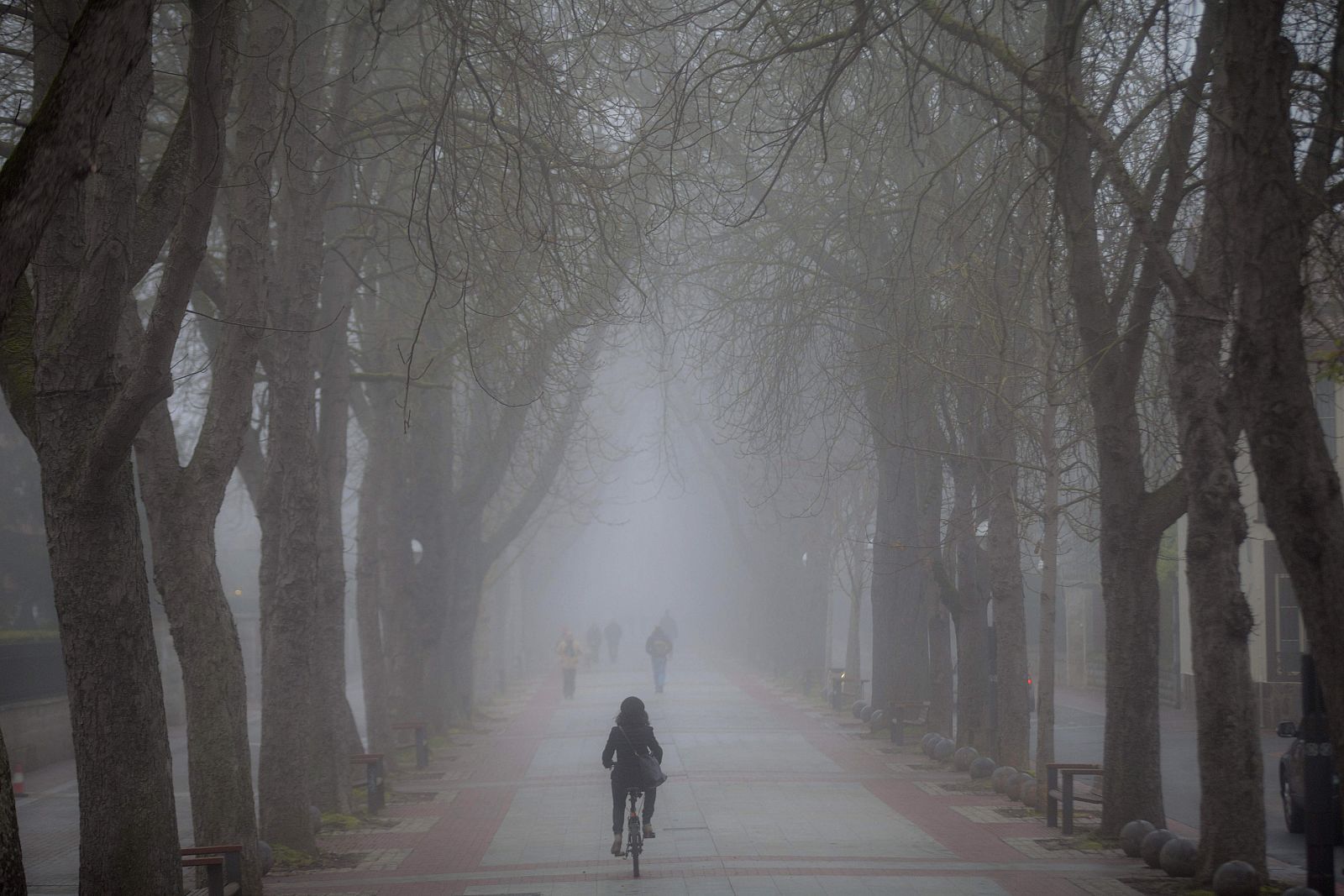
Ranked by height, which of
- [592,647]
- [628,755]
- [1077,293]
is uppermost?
[1077,293]

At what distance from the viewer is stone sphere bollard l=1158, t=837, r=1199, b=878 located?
10.6 metres

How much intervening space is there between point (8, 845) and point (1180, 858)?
8.56 metres

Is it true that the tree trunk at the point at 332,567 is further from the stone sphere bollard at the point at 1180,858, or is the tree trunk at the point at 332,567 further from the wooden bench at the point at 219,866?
the stone sphere bollard at the point at 1180,858

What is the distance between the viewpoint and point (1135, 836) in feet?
38.4

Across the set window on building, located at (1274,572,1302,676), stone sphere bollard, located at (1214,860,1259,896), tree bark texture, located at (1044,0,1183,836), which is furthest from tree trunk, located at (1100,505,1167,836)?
window on building, located at (1274,572,1302,676)

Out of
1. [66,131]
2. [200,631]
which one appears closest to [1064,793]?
[200,631]

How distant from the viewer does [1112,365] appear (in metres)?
12.1

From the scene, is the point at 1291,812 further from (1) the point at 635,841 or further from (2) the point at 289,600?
(2) the point at 289,600

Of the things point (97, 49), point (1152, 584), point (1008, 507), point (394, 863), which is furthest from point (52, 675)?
point (97, 49)

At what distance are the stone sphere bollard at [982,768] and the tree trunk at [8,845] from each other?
14.1m

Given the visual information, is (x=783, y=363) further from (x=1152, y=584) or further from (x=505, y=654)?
(x=505, y=654)

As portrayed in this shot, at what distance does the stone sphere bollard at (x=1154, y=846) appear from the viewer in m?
11.0

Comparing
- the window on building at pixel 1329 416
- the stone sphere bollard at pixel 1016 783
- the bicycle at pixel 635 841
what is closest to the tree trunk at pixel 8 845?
the bicycle at pixel 635 841

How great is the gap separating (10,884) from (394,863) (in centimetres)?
750
